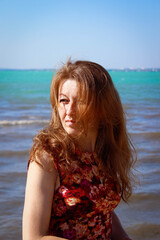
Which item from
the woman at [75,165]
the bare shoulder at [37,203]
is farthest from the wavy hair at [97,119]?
the bare shoulder at [37,203]

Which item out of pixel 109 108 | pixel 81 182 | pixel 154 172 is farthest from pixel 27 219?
pixel 154 172

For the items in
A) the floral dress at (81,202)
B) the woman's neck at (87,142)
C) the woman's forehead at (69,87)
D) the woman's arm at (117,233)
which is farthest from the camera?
the woman's arm at (117,233)

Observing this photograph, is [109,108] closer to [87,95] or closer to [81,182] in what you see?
[87,95]

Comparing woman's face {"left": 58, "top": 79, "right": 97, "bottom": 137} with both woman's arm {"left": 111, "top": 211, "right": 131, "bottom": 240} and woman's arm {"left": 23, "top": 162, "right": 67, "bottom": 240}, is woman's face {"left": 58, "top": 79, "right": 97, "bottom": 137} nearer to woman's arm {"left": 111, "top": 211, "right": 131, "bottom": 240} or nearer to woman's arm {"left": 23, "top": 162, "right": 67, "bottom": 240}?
woman's arm {"left": 23, "top": 162, "right": 67, "bottom": 240}

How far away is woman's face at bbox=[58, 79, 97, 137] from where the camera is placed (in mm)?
1802

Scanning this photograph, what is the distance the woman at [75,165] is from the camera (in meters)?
1.59

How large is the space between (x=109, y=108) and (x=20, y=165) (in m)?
4.27

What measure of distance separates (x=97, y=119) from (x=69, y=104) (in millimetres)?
213

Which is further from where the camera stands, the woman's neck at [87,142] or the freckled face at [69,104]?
the woman's neck at [87,142]

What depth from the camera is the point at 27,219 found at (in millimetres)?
1564

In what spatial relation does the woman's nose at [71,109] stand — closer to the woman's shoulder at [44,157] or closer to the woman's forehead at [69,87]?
the woman's forehead at [69,87]

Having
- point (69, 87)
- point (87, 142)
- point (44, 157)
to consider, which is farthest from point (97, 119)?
point (44, 157)

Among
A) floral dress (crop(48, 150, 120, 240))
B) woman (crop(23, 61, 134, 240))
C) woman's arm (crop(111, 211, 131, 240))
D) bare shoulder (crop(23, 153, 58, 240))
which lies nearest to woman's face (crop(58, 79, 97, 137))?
woman (crop(23, 61, 134, 240))

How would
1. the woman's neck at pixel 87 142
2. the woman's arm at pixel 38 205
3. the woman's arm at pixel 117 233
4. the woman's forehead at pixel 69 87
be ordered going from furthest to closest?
the woman's arm at pixel 117 233, the woman's neck at pixel 87 142, the woman's forehead at pixel 69 87, the woman's arm at pixel 38 205
